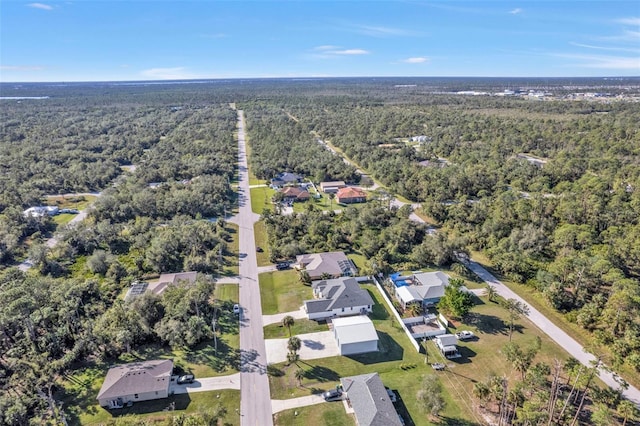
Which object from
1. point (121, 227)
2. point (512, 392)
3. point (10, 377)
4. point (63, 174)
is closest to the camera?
point (512, 392)

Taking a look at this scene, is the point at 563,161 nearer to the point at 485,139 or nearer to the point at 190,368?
the point at 485,139

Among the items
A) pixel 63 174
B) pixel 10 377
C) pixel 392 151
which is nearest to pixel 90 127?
pixel 63 174

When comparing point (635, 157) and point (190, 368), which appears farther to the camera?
point (635, 157)

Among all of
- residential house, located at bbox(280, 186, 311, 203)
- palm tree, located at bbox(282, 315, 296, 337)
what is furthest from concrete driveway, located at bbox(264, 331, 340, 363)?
residential house, located at bbox(280, 186, 311, 203)

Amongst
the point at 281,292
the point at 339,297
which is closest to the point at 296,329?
the point at 339,297

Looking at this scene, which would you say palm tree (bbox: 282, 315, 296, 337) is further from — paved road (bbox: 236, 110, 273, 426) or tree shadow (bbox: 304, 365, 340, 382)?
tree shadow (bbox: 304, 365, 340, 382)

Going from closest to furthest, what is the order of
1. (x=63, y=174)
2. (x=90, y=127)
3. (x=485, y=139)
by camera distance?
(x=63, y=174) → (x=485, y=139) → (x=90, y=127)

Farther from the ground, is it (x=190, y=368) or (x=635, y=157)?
(x=635, y=157)

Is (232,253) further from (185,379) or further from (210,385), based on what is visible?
(210,385)

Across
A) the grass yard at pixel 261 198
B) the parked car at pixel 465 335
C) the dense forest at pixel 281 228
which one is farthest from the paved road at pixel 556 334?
the grass yard at pixel 261 198
